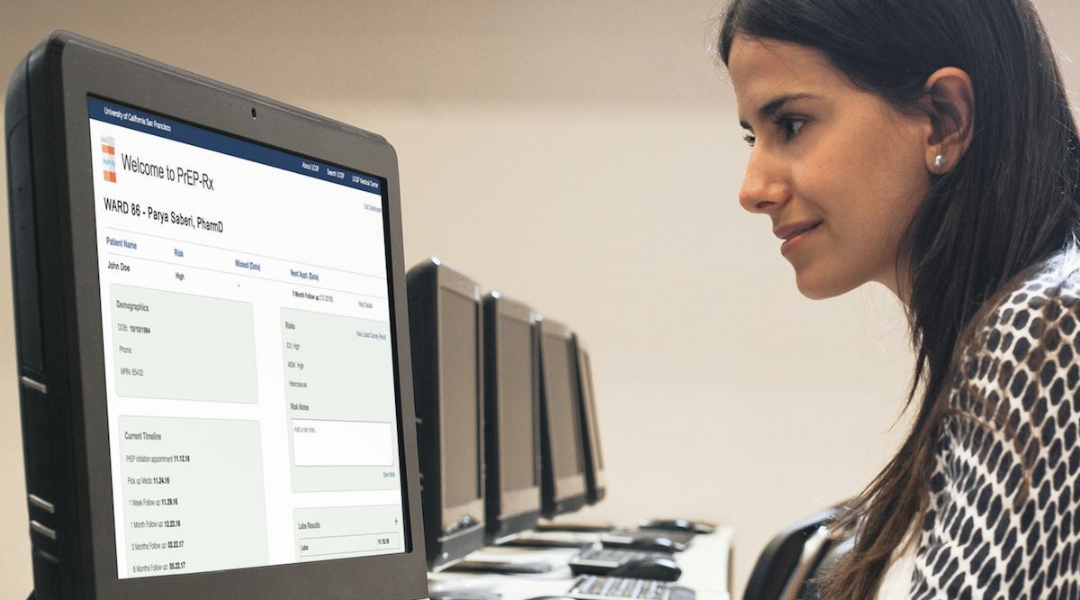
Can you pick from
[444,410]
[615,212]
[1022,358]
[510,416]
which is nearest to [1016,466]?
[1022,358]

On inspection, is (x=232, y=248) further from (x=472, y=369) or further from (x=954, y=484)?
(x=472, y=369)

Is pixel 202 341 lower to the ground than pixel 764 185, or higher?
lower

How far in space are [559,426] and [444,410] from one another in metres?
1.26

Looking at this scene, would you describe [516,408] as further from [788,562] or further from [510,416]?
[788,562]

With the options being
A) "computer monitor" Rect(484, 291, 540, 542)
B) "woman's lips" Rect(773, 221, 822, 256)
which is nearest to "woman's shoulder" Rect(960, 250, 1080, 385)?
"woman's lips" Rect(773, 221, 822, 256)

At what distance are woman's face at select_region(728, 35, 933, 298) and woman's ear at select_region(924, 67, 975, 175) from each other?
0.5 inches

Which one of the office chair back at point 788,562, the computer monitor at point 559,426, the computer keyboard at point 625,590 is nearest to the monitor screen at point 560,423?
the computer monitor at point 559,426

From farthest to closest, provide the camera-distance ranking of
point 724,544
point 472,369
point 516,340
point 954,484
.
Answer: point 724,544
point 516,340
point 472,369
point 954,484

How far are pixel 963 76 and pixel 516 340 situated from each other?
134cm

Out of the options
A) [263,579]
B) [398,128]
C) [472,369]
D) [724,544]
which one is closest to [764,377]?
[724,544]

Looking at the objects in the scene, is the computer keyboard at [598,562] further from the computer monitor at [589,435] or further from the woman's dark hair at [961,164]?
the computer monitor at [589,435]

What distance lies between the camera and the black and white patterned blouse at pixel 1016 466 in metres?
0.78

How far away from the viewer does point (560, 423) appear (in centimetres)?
287

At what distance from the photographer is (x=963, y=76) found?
106 cm
